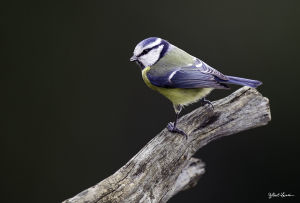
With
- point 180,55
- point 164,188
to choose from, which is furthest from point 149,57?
point 164,188

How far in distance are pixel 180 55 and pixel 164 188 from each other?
25.9 inches

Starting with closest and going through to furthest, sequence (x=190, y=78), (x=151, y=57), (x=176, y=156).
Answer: (x=176, y=156) < (x=190, y=78) < (x=151, y=57)

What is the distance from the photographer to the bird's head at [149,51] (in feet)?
5.92

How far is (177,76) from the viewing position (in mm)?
1797

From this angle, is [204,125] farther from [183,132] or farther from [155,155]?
[155,155]

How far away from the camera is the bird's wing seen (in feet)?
5.76

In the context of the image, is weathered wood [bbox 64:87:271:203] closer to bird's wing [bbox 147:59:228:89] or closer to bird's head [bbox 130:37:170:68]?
bird's wing [bbox 147:59:228:89]

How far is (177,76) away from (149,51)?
0.18 m

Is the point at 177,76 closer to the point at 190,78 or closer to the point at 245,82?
the point at 190,78

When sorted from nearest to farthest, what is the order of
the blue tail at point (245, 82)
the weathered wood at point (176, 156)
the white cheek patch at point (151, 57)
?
the weathered wood at point (176, 156) < the blue tail at point (245, 82) < the white cheek patch at point (151, 57)

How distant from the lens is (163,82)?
1.80 m
